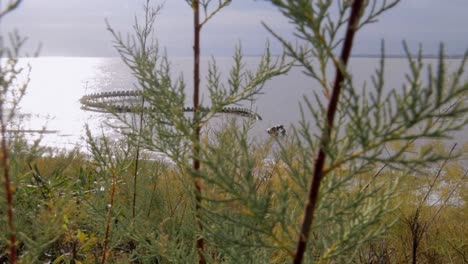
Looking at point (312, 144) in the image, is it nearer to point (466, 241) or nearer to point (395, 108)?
point (395, 108)

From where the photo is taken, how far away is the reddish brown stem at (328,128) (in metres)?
0.70

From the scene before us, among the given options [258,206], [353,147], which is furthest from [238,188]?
[353,147]

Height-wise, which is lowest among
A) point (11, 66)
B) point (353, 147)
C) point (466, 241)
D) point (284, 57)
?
point (466, 241)

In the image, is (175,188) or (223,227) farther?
(175,188)

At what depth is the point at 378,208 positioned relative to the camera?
32.8 inches

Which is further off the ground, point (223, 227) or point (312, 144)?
point (312, 144)

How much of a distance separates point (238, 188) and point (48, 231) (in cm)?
39

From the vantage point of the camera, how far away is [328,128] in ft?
2.29

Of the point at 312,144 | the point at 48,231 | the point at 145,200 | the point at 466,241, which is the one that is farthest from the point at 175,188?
the point at 312,144

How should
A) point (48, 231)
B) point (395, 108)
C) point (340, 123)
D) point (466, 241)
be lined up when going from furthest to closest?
point (466, 241) < point (48, 231) < point (340, 123) < point (395, 108)

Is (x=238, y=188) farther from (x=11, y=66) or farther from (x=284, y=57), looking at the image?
(x=284, y=57)

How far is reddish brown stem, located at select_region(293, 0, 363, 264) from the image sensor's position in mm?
701

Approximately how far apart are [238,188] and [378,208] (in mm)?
238

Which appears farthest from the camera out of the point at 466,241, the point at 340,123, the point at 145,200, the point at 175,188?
the point at 175,188
